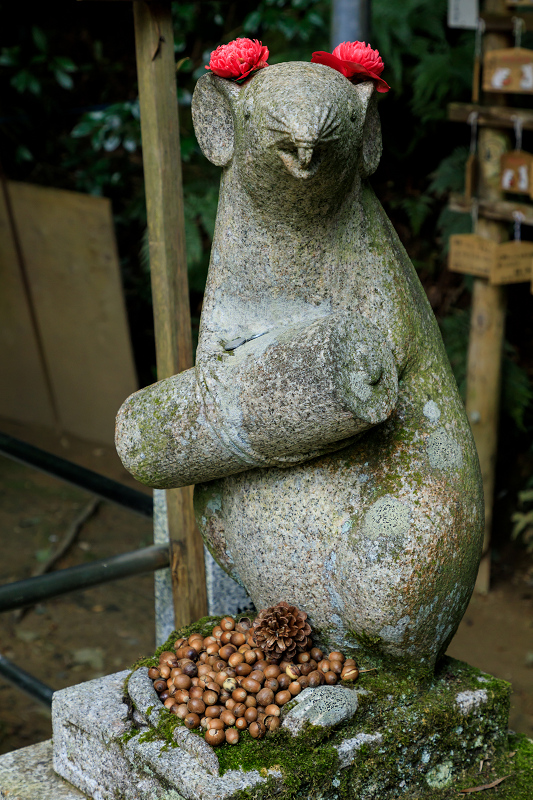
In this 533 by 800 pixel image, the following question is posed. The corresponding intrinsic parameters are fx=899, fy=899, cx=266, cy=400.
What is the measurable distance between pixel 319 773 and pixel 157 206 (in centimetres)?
144

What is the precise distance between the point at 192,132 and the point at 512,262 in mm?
1623

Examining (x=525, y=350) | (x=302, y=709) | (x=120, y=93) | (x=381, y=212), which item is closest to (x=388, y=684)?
(x=302, y=709)

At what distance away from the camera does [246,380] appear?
164 cm

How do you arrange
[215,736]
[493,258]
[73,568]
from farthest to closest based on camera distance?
1. [493,258]
2. [73,568]
3. [215,736]

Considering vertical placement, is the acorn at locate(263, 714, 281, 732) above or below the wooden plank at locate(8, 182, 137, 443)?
above

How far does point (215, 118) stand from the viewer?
5.75ft

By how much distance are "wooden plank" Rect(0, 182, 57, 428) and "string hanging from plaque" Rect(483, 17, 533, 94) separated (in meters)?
3.07

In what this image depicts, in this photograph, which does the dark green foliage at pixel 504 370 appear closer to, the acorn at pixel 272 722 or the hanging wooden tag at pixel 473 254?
the hanging wooden tag at pixel 473 254

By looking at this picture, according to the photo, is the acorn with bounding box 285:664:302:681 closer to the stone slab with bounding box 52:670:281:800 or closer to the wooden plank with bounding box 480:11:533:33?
the stone slab with bounding box 52:670:281:800

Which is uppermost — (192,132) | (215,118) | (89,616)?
(215,118)

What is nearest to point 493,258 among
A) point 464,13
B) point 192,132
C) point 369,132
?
point 464,13

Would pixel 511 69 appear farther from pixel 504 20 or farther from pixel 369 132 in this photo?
pixel 369 132

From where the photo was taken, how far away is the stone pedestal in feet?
5.34

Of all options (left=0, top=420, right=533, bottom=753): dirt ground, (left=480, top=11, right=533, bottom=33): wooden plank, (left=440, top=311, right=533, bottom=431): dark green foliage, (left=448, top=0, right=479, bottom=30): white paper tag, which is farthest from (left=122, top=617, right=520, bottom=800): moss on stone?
(left=448, top=0, right=479, bottom=30): white paper tag
